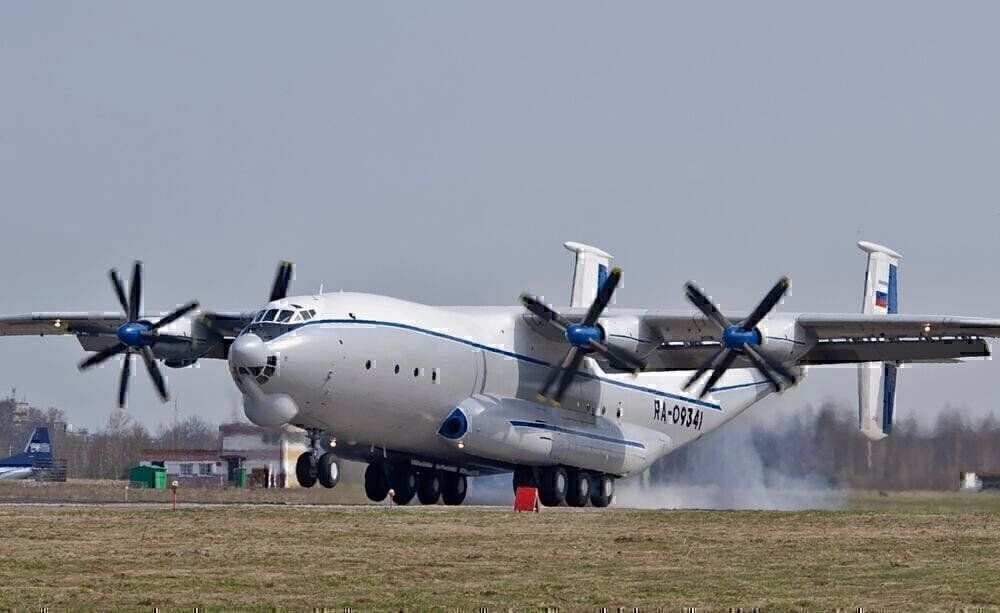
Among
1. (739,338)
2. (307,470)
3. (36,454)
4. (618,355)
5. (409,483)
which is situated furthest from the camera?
(36,454)

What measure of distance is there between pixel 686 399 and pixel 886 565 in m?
22.7

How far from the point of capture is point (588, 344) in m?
37.1

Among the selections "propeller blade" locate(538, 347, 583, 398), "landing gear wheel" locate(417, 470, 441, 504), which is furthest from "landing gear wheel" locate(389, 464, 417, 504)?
"propeller blade" locate(538, 347, 583, 398)

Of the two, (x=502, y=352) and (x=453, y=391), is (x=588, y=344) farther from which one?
(x=453, y=391)

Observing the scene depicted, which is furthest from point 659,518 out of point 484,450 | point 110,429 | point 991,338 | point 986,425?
point 110,429

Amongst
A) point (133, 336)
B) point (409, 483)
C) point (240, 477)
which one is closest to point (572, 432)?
point (409, 483)

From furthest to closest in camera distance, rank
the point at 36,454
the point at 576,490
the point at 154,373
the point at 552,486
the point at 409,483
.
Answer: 1. the point at 36,454
2. the point at 576,490
3. the point at 409,483
4. the point at 552,486
5. the point at 154,373

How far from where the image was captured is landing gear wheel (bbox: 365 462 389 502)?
40.4 metres

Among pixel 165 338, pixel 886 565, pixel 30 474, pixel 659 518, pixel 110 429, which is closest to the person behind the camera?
pixel 886 565

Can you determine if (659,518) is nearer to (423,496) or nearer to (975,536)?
(975,536)

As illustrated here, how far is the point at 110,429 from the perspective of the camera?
2985 inches

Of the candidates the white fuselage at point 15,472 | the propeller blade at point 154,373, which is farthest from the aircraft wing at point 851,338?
the white fuselage at point 15,472

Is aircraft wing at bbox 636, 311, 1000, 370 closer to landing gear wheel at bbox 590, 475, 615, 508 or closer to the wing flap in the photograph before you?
the wing flap

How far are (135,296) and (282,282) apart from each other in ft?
13.6
